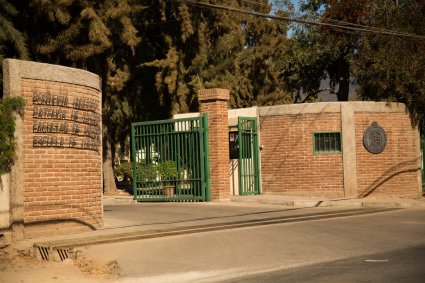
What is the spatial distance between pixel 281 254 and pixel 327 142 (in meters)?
12.0

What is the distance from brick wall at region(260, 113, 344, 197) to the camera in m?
21.5

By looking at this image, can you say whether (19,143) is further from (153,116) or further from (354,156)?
(153,116)

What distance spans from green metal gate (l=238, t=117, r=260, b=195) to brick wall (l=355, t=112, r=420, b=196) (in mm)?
3513

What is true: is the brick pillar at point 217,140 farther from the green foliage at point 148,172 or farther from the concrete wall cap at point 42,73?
the concrete wall cap at point 42,73

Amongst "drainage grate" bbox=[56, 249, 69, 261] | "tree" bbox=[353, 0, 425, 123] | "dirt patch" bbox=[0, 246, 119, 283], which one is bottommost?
"dirt patch" bbox=[0, 246, 119, 283]

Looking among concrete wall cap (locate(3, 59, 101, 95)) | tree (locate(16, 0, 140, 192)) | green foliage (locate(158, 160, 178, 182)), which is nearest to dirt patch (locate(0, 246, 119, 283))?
concrete wall cap (locate(3, 59, 101, 95))

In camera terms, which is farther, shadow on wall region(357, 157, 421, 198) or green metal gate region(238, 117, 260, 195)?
green metal gate region(238, 117, 260, 195)

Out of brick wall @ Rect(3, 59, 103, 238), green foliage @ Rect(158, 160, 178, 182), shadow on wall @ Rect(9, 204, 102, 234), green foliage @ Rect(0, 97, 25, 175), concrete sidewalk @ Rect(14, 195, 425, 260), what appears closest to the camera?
green foliage @ Rect(0, 97, 25, 175)

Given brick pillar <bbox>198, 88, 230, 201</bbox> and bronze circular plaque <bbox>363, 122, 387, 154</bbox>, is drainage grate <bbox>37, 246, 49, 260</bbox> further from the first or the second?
bronze circular plaque <bbox>363, 122, 387, 154</bbox>

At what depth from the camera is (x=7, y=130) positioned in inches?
436

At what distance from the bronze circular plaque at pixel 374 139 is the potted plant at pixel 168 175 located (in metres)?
→ 6.55

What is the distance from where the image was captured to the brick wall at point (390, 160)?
21594 millimetres

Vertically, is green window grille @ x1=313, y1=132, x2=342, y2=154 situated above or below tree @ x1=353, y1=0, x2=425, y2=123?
below

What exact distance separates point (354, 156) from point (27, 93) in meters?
12.8
